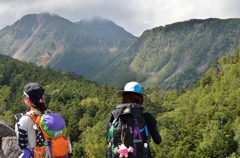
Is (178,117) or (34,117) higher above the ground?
(178,117)

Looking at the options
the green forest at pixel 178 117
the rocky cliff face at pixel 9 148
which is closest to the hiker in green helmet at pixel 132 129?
the rocky cliff face at pixel 9 148

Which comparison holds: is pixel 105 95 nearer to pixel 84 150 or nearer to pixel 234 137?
pixel 84 150

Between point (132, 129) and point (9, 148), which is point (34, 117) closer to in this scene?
point (132, 129)

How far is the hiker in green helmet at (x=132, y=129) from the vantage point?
8.37 metres

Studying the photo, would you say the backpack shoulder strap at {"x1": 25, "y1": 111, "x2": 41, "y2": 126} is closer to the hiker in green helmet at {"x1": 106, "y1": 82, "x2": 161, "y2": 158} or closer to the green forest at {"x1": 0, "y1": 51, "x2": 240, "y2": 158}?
the hiker in green helmet at {"x1": 106, "y1": 82, "x2": 161, "y2": 158}

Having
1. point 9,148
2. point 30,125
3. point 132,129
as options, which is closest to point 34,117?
point 30,125

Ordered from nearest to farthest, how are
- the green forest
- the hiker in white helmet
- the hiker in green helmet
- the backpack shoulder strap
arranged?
the hiker in white helmet, the backpack shoulder strap, the hiker in green helmet, the green forest

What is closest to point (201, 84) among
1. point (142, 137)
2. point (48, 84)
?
point (48, 84)

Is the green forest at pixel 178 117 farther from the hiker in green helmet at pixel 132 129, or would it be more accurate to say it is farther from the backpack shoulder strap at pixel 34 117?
the backpack shoulder strap at pixel 34 117

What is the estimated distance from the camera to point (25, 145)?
7867mm

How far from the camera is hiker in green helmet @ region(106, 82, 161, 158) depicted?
8.37m

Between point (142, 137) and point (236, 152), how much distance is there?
79367mm

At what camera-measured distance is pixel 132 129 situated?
8.38 metres

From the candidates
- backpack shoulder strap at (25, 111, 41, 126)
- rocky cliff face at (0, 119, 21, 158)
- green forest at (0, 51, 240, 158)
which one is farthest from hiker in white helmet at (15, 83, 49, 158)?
green forest at (0, 51, 240, 158)
